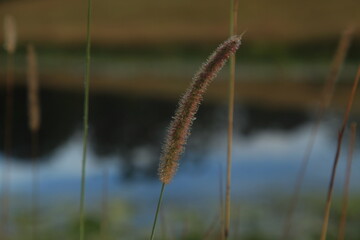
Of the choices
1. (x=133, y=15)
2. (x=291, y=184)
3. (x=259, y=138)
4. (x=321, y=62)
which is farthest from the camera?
(x=133, y=15)

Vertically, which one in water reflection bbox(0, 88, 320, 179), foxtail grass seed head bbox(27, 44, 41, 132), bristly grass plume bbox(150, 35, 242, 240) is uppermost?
bristly grass plume bbox(150, 35, 242, 240)

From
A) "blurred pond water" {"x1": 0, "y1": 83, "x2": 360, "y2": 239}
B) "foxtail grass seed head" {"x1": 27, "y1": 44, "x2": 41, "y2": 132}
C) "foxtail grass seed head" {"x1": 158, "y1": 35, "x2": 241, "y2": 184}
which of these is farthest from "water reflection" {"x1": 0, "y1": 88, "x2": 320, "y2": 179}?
"foxtail grass seed head" {"x1": 158, "y1": 35, "x2": 241, "y2": 184}

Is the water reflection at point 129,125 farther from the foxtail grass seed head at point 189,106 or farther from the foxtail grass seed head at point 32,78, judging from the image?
the foxtail grass seed head at point 189,106

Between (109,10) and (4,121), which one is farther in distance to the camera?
(109,10)

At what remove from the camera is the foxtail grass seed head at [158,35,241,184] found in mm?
658

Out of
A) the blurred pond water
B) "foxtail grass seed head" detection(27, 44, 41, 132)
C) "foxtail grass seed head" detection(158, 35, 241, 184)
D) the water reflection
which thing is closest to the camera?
"foxtail grass seed head" detection(158, 35, 241, 184)

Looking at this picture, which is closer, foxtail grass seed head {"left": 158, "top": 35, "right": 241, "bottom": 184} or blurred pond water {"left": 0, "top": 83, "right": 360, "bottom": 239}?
foxtail grass seed head {"left": 158, "top": 35, "right": 241, "bottom": 184}

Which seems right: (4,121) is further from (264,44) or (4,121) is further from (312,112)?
(264,44)

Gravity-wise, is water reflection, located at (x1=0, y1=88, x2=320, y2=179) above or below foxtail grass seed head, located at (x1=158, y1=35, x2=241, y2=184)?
below

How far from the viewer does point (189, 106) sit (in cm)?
68

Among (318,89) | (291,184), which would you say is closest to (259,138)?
(291,184)

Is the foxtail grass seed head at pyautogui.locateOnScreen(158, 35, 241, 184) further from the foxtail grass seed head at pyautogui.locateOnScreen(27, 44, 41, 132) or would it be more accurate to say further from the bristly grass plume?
the foxtail grass seed head at pyautogui.locateOnScreen(27, 44, 41, 132)

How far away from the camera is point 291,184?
461 centimetres

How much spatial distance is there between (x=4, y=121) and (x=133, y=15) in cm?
963
